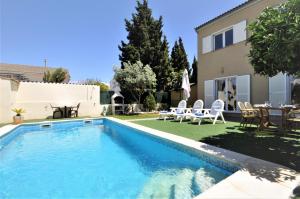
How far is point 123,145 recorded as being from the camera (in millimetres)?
8195

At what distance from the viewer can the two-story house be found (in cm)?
1050

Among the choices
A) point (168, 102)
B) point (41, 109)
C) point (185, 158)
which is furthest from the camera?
point (168, 102)

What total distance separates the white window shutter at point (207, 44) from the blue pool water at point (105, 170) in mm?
9103

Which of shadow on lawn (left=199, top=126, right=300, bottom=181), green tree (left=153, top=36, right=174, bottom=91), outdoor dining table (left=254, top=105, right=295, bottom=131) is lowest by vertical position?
shadow on lawn (left=199, top=126, right=300, bottom=181)

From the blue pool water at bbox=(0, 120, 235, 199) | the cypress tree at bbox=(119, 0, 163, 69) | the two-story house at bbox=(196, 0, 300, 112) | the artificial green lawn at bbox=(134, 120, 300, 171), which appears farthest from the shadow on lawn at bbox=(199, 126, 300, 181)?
the cypress tree at bbox=(119, 0, 163, 69)

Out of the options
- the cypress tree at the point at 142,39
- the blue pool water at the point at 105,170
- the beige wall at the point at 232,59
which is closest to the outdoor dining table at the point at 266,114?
the beige wall at the point at 232,59

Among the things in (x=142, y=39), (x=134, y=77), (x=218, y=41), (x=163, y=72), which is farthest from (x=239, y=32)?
(x=142, y=39)

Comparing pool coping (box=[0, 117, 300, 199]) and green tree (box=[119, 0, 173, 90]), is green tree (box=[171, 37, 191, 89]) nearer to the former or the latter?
green tree (box=[119, 0, 173, 90])

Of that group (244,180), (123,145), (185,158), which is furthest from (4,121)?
(244,180)

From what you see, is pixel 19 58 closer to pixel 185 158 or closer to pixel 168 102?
pixel 168 102

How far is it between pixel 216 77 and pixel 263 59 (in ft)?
28.7

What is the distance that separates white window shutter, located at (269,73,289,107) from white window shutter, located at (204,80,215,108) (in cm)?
404

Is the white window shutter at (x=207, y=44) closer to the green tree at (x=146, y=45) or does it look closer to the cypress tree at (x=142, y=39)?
the green tree at (x=146, y=45)

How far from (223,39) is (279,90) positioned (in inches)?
209
